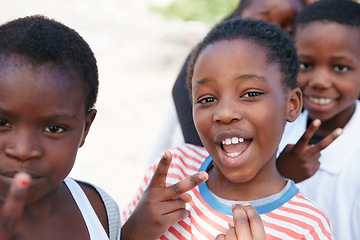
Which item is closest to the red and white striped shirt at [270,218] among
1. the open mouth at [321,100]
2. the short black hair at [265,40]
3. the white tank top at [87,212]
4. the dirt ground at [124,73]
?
the white tank top at [87,212]

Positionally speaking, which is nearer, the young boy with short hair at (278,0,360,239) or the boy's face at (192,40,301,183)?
the boy's face at (192,40,301,183)

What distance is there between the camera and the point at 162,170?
1.52 m

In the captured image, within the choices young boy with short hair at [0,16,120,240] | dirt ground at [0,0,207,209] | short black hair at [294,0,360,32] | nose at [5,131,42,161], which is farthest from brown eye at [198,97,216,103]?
dirt ground at [0,0,207,209]

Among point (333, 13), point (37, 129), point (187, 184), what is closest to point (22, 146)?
point (37, 129)

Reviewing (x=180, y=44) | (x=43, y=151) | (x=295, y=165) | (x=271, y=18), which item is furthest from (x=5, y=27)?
(x=180, y=44)

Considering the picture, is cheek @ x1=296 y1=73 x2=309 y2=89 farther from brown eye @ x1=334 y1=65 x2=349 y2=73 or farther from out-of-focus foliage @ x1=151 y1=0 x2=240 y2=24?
out-of-focus foliage @ x1=151 y1=0 x2=240 y2=24

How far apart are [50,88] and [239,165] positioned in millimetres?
665

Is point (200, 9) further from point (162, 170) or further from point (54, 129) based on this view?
point (54, 129)

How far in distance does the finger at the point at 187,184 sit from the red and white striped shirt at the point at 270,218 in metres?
0.15

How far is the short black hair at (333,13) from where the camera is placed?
87.5 inches

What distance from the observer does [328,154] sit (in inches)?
83.0

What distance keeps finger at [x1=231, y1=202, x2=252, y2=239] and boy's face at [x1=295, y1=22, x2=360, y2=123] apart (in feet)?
3.49

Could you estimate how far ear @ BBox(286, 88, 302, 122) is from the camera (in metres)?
1.71

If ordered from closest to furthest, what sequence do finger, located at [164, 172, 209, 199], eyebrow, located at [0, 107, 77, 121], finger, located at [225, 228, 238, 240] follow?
eyebrow, located at [0, 107, 77, 121]
finger, located at [225, 228, 238, 240]
finger, located at [164, 172, 209, 199]
